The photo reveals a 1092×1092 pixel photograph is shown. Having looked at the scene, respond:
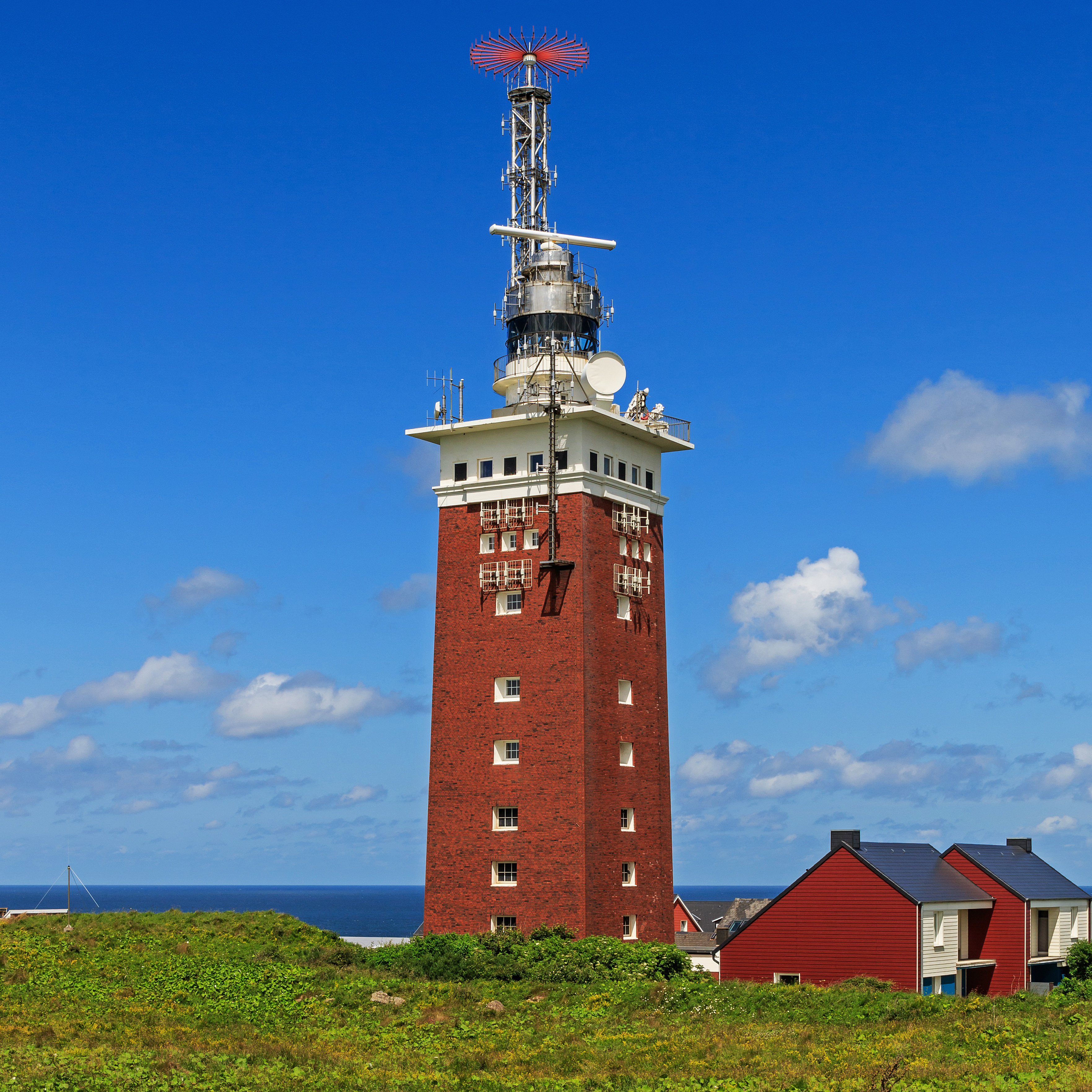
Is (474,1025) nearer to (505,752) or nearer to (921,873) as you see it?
(505,752)

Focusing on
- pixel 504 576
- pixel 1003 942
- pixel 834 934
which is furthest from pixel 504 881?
pixel 1003 942

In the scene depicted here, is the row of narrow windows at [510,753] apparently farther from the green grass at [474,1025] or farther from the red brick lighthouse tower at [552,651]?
the green grass at [474,1025]

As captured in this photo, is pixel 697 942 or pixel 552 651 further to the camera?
pixel 697 942

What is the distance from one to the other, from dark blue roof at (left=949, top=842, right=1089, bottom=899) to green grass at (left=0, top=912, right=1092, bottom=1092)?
11.2m

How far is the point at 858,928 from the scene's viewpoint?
5728cm

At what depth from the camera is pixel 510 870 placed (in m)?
59.4

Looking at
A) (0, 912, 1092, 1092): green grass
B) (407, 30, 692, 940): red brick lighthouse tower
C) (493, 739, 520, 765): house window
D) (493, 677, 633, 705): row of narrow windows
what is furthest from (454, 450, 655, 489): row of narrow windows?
(0, 912, 1092, 1092): green grass

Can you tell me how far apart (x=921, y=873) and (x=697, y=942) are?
24.8m

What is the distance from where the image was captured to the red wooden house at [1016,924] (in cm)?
6134

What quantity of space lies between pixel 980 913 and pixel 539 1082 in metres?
31.8

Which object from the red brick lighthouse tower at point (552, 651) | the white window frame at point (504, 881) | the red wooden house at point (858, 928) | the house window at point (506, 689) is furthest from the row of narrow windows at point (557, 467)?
the red wooden house at point (858, 928)

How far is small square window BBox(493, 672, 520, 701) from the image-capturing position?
6078cm

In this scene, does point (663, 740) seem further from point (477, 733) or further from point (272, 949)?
point (272, 949)

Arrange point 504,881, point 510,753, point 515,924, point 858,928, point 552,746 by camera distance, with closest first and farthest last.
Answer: point 858,928
point 515,924
point 552,746
point 504,881
point 510,753
